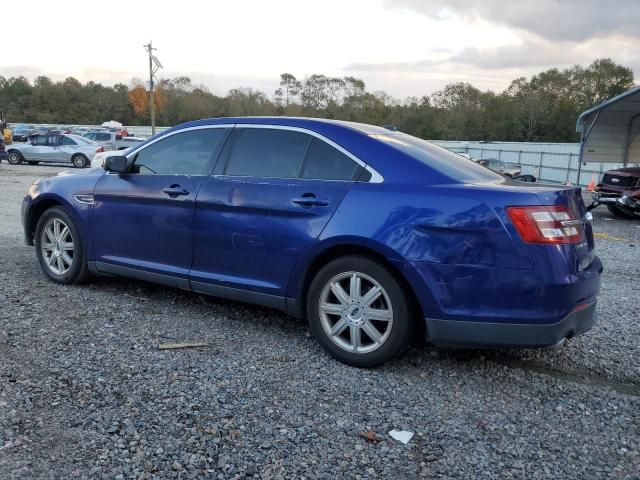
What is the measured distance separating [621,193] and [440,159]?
1201 cm

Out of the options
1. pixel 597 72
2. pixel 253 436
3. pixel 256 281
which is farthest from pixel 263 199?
pixel 597 72

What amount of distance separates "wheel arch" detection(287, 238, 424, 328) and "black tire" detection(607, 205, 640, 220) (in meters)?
12.6

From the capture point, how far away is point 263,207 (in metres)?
4.21

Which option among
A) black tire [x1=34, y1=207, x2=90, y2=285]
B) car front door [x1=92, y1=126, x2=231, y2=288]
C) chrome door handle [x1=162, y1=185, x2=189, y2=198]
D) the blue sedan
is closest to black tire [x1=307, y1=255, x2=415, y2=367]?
the blue sedan

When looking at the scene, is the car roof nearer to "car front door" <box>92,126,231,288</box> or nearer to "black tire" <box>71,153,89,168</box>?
"car front door" <box>92,126,231,288</box>

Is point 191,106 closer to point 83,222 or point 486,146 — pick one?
point 486,146

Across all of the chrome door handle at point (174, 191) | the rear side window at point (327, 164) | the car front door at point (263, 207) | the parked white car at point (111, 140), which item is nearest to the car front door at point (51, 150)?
the parked white car at point (111, 140)

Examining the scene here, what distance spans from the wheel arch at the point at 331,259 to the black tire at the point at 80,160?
23402 mm

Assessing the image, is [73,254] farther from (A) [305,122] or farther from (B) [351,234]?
(B) [351,234]

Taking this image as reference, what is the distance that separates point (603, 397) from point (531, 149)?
31694 mm

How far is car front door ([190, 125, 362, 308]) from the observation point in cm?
404

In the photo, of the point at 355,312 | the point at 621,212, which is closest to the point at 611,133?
the point at 621,212

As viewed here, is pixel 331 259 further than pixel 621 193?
No

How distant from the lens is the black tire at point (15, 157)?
85.9ft
